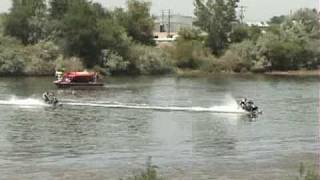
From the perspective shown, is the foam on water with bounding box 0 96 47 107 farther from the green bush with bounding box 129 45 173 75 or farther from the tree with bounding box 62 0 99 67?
the green bush with bounding box 129 45 173 75

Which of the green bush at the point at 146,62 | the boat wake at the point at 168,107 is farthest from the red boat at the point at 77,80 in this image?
the green bush at the point at 146,62

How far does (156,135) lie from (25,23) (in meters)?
71.3

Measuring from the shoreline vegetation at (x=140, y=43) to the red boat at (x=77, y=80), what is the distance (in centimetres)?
2138

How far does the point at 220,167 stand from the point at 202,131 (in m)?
11.0

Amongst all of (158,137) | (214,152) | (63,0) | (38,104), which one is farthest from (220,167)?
(63,0)

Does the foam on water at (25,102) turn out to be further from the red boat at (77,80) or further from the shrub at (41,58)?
the shrub at (41,58)

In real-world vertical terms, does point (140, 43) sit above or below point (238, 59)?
above

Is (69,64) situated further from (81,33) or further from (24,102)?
(24,102)

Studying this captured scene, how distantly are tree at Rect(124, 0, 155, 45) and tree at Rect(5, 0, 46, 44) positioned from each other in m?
13.7

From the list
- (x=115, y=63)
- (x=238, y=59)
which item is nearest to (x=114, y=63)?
(x=115, y=63)

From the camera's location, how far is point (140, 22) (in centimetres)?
11569

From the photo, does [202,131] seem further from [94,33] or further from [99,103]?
[94,33]

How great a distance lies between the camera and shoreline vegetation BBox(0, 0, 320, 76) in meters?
100

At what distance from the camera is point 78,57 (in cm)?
10106
